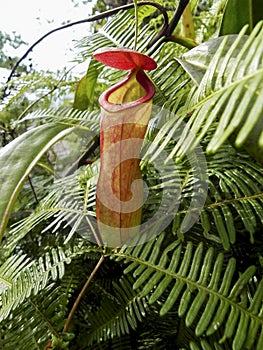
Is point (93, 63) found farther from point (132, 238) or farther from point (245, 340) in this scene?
point (245, 340)

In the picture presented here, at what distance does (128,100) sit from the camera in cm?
45

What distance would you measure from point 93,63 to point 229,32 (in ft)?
0.76

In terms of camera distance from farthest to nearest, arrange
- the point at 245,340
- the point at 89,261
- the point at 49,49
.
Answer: the point at 49,49
the point at 89,261
the point at 245,340

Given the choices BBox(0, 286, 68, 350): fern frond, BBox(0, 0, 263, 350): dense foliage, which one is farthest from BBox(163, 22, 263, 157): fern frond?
BBox(0, 286, 68, 350): fern frond

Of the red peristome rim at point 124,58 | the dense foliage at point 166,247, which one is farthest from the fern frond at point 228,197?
the red peristome rim at point 124,58

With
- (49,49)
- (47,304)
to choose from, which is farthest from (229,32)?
(49,49)

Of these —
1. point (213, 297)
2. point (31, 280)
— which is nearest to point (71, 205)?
point (31, 280)

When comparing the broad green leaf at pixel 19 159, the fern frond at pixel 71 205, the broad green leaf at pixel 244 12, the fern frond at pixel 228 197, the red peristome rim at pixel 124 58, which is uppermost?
the broad green leaf at pixel 244 12

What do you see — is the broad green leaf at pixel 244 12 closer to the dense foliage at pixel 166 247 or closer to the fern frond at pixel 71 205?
the dense foliage at pixel 166 247

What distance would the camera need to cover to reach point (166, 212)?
1.47 ft

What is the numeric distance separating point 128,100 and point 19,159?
0.37ft

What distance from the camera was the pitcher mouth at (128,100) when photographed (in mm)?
408

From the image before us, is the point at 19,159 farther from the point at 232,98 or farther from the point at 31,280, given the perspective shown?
the point at 232,98

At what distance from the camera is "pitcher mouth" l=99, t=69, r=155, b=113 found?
1.34 feet
